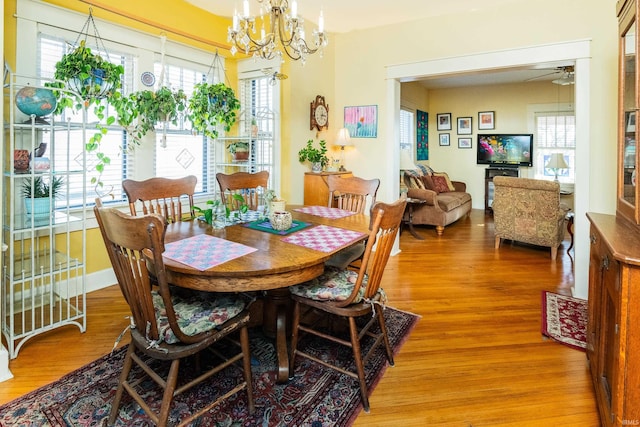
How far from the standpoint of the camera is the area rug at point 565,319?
2.41 meters

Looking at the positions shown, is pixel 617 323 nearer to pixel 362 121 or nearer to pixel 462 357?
pixel 462 357

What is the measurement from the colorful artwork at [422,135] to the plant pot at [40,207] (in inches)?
273

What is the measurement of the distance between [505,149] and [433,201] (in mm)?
3101

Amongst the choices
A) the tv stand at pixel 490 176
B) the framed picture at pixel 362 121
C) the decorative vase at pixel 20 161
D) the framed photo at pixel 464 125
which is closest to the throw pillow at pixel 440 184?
the tv stand at pixel 490 176

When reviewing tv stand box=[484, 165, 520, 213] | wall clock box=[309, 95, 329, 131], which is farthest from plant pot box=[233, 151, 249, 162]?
tv stand box=[484, 165, 520, 213]

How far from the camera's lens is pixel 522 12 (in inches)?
134

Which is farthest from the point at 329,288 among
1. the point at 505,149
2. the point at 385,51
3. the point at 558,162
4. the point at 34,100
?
the point at 505,149

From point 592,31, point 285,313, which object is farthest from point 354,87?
point 285,313

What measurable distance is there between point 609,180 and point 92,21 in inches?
175

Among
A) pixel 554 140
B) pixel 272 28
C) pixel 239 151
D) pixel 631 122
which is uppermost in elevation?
pixel 554 140

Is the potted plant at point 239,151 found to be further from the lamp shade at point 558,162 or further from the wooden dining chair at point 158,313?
the lamp shade at point 558,162

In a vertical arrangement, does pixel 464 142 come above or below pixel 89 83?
above

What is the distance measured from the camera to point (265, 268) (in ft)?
5.10

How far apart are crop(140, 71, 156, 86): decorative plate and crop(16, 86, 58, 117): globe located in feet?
4.09
